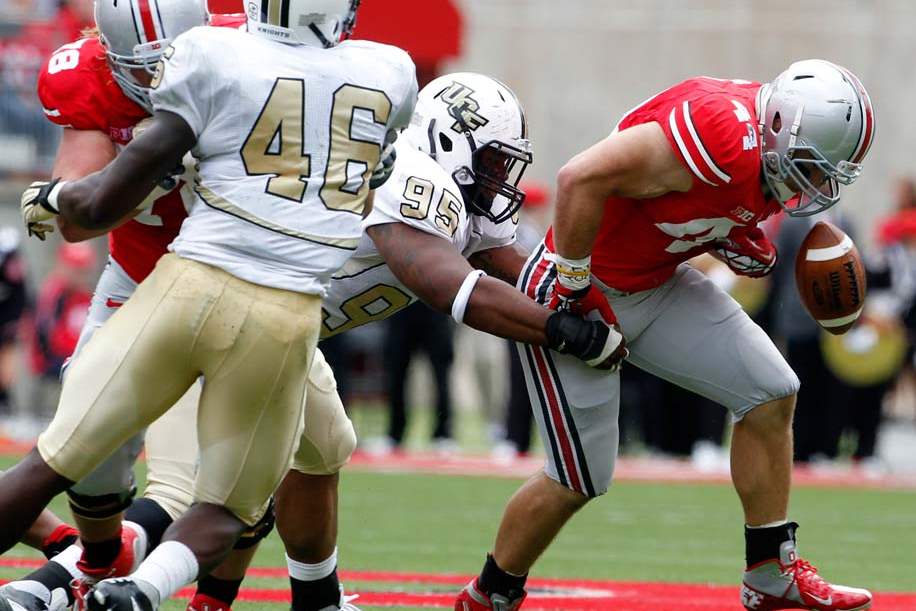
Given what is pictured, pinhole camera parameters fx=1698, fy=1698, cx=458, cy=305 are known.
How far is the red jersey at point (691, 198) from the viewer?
4586 millimetres

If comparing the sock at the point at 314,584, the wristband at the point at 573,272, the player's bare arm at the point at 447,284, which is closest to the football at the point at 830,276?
the wristband at the point at 573,272

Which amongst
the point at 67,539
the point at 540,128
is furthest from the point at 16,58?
the point at 67,539

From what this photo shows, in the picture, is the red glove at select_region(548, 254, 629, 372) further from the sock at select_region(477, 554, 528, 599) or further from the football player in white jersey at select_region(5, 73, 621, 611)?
the sock at select_region(477, 554, 528, 599)

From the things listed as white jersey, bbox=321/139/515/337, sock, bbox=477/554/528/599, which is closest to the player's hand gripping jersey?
white jersey, bbox=321/139/515/337

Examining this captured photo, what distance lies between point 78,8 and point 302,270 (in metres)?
9.97

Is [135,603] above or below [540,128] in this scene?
above

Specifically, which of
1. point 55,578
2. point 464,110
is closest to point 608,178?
point 464,110

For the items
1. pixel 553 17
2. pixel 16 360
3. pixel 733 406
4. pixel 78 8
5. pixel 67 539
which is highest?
pixel 733 406

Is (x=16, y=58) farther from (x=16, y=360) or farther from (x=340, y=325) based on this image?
(x=340, y=325)

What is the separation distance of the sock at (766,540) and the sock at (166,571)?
5.96 ft

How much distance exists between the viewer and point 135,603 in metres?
3.69

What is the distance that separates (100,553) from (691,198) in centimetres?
191

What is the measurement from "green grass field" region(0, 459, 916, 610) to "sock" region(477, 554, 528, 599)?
1.49 feet

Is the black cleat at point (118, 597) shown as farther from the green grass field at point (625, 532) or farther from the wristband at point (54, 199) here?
the green grass field at point (625, 532)
